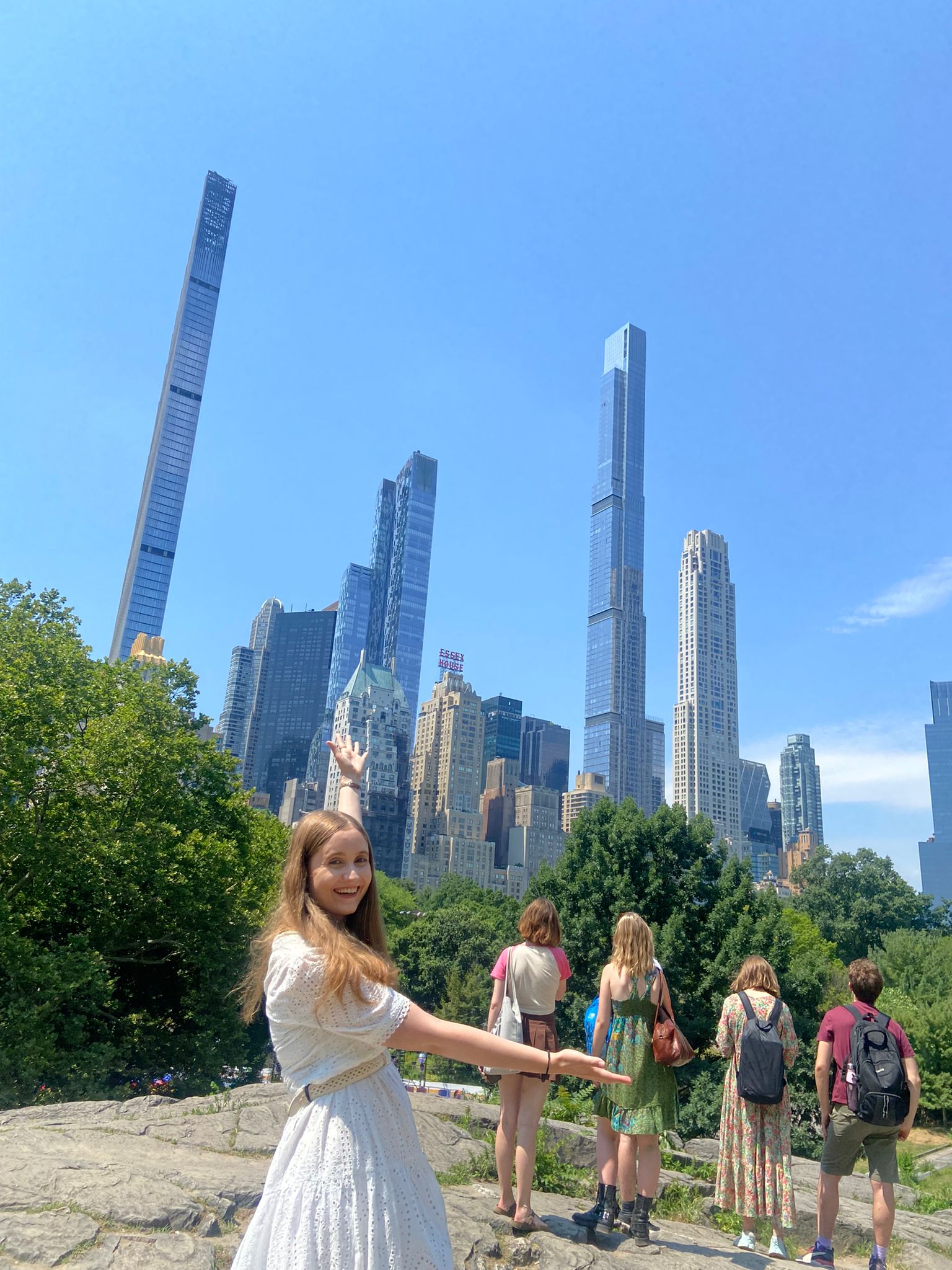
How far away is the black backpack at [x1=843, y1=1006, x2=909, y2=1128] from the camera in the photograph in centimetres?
589

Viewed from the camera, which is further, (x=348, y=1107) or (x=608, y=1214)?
(x=608, y=1214)

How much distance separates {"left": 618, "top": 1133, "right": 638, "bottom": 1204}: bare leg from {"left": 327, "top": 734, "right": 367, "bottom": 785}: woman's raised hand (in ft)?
10.7

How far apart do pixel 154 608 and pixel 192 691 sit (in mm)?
154394

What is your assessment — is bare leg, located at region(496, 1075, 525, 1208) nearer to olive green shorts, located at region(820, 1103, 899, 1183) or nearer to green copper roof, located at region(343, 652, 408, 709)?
olive green shorts, located at region(820, 1103, 899, 1183)

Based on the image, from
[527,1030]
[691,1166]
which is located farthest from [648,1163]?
[691,1166]

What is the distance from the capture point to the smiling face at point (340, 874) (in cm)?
271

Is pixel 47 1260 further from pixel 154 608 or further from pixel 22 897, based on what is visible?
pixel 154 608

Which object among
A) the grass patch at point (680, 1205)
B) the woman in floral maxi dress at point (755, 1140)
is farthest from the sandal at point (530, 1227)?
the grass patch at point (680, 1205)

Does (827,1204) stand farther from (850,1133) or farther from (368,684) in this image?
(368,684)

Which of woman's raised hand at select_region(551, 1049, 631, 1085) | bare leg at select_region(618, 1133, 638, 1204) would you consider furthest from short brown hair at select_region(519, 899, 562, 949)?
woman's raised hand at select_region(551, 1049, 631, 1085)

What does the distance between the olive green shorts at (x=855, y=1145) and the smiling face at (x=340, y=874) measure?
5034 mm

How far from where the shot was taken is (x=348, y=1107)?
244cm

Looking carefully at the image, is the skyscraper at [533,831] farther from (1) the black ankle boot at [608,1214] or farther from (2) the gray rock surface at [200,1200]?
(1) the black ankle boot at [608,1214]

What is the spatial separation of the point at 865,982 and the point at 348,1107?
5073 millimetres
